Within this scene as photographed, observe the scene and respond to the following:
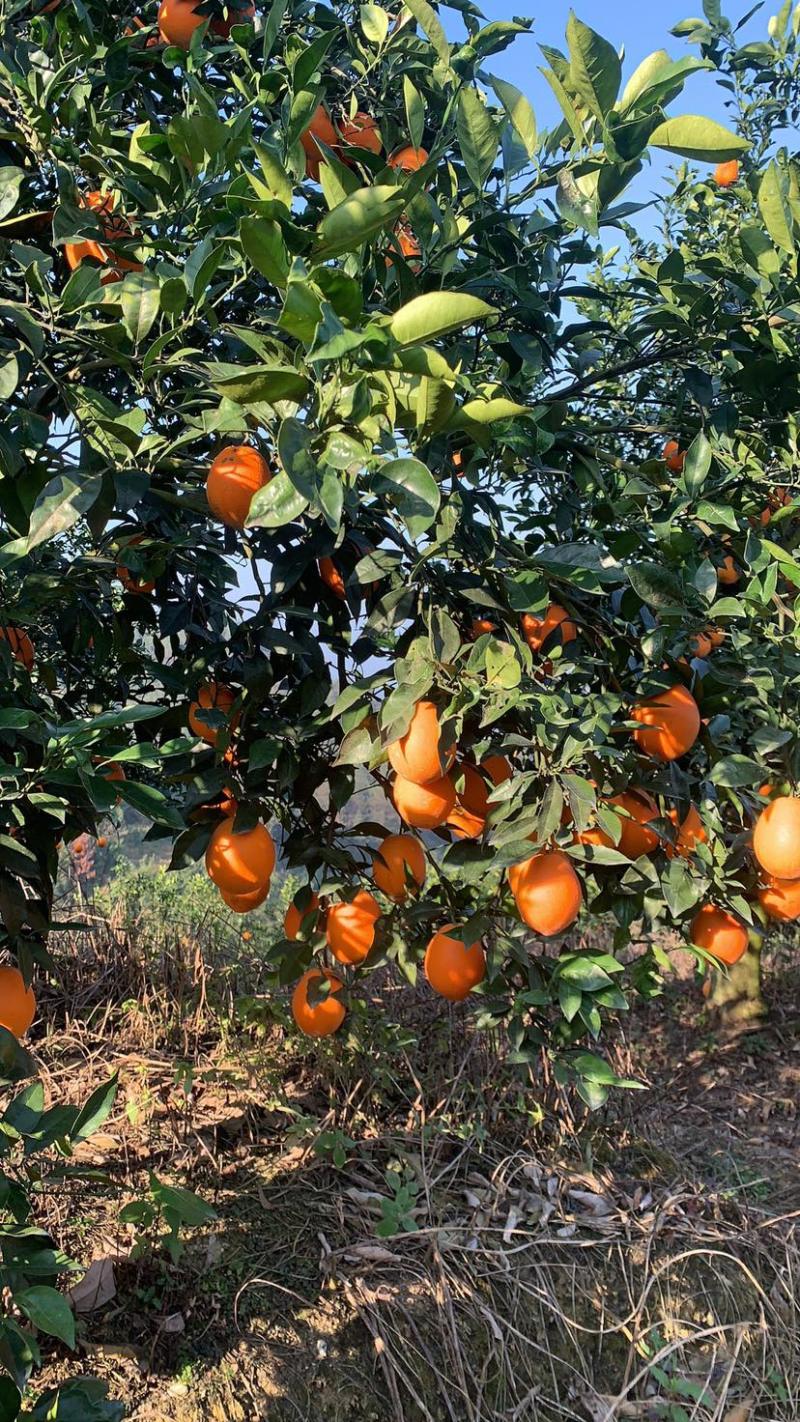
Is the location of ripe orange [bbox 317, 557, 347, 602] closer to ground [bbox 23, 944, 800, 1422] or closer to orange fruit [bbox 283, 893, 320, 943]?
orange fruit [bbox 283, 893, 320, 943]

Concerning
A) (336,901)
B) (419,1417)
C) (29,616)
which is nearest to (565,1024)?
(336,901)

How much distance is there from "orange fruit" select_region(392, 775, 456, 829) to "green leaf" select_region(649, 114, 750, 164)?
0.64 m

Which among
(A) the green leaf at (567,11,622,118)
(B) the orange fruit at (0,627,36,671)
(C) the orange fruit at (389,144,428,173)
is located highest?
(A) the green leaf at (567,11,622,118)

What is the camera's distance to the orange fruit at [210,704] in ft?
4.33

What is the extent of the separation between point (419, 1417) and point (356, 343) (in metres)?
2.09

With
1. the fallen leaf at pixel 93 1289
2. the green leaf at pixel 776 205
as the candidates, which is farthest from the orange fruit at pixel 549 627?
the fallen leaf at pixel 93 1289

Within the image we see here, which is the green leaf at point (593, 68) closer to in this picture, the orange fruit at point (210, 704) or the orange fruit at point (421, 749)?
the orange fruit at point (421, 749)

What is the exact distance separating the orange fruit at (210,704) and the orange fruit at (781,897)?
2.46 feet

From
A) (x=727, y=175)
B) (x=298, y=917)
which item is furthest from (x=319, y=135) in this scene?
(x=727, y=175)

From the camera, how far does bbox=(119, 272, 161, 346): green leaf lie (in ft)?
3.09

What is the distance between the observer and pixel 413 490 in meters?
0.76

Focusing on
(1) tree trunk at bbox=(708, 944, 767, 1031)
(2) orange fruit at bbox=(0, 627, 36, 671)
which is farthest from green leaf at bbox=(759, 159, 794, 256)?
(1) tree trunk at bbox=(708, 944, 767, 1031)

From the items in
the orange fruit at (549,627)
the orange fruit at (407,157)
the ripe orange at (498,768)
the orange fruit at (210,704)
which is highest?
the orange fruit at (407,157)

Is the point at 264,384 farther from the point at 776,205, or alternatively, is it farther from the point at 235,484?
the point at 776,205
